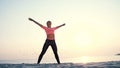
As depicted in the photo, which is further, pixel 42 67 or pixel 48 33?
pixel 42 67

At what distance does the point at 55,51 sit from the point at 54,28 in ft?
5.31

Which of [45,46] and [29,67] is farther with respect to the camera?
[29,67]

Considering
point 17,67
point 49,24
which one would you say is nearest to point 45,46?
point 49,24

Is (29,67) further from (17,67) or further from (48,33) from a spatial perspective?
(48,33)

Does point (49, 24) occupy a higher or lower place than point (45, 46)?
higher

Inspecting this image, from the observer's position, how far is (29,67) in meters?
21.6

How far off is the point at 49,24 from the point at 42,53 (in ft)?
6.92

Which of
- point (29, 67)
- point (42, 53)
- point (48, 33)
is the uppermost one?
point (48, 33)

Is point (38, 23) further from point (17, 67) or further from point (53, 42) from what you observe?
point (17, 67)

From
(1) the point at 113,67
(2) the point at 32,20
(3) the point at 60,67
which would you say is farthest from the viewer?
(1) the point at 113,67

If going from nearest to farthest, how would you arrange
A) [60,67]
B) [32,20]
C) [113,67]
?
[32,20]
[60,67]
[113,67]

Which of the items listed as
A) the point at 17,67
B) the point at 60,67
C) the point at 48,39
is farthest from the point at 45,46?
the point at 17,67

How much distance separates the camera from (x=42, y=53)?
16234 millimetres

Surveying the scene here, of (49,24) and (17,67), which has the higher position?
(49,24)
